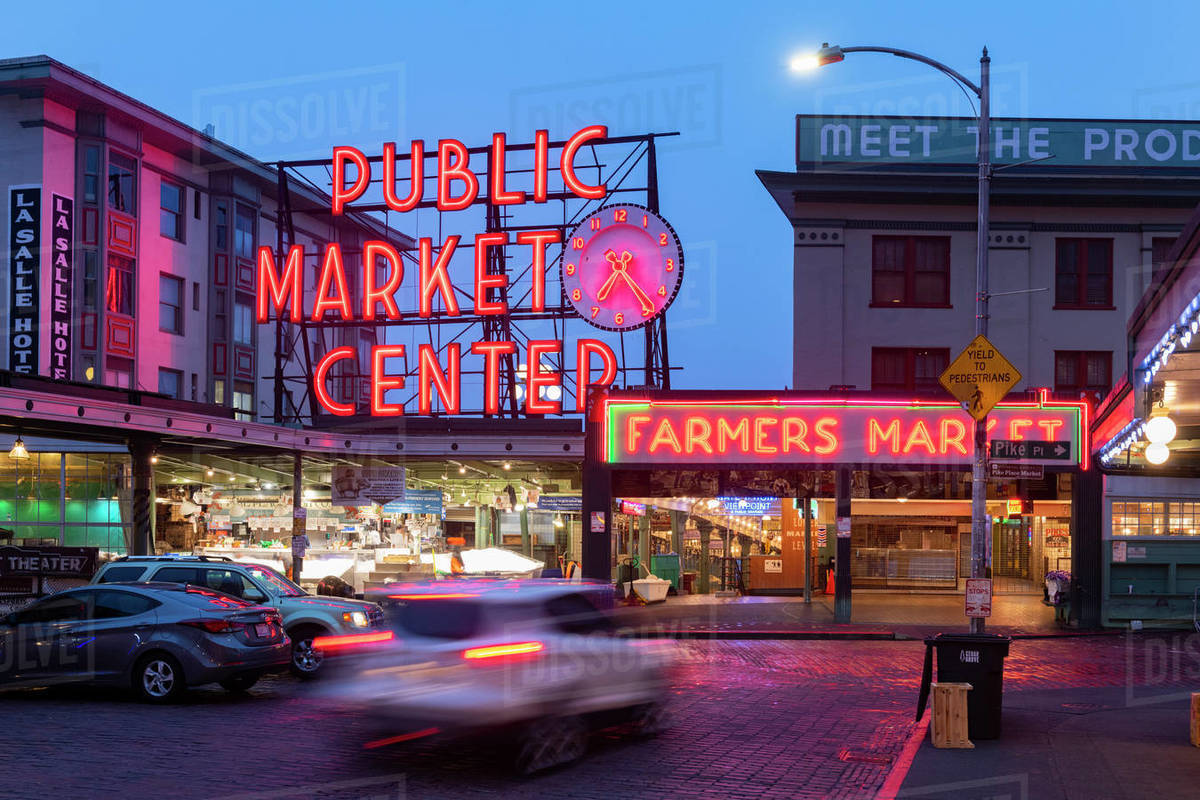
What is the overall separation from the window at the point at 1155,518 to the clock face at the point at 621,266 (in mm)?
15416

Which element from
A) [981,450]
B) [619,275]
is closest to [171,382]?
[619,275]

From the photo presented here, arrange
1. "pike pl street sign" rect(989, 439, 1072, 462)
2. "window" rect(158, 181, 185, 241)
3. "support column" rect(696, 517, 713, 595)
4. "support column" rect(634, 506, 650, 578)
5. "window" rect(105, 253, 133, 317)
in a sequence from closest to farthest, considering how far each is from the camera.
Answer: "pike pl street sign" rect(989, 439, 1072, 462) < "support column" rect(634, 506, 650, 578) < "support column" rect(696, 517, 713, 595) < "window" rect(105, 253, 133, 317) < "window" rect(158, 181, 185, 241)

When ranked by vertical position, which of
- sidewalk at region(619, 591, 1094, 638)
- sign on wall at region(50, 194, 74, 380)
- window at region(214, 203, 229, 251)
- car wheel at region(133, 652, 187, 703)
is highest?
window at region(214, 203, 229, 251)

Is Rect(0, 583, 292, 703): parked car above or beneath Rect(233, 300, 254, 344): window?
beneath

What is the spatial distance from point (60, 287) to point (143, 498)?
15433 mm

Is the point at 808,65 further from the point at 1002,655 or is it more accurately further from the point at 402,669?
the point at 402,669

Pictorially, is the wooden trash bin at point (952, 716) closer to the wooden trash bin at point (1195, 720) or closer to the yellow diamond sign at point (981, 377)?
the wooden trash bin at point (1195, 720)

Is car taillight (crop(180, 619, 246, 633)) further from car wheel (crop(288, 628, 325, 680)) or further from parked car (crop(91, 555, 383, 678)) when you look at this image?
car wheel (crop(288, 628, 325, 680))

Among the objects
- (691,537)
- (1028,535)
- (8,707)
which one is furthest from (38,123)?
(1028,535)

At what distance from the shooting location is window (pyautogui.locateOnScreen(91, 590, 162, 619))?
15.4 m

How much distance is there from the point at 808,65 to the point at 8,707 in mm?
13290

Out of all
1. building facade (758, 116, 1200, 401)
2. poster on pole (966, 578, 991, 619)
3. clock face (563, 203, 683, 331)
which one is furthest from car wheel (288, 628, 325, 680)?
clock face (563, 203, 683, 331)

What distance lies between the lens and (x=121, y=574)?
62.0 feet

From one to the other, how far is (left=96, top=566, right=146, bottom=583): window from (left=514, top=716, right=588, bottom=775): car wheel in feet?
31.7
